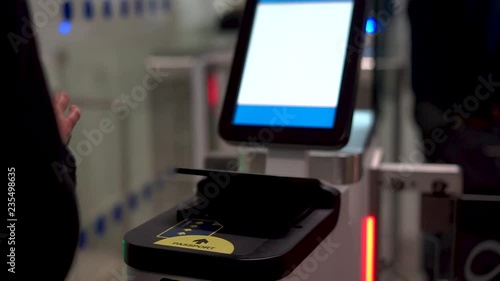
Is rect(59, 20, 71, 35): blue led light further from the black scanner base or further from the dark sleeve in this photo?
the dark sleeve

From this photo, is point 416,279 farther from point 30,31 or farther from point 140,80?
point 30,31

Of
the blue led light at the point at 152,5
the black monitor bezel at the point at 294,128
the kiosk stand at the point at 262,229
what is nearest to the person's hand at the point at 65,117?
the kiosk stand at the point at 262,229

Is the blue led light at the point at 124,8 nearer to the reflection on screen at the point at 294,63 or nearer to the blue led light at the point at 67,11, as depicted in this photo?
the blue led light at the point at 67,11

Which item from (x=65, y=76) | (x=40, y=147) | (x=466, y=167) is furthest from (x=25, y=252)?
(x=65, y=76)

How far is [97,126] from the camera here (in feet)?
9.53

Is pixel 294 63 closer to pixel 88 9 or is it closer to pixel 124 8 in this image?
pixel 88 9

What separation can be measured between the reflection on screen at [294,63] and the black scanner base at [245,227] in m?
0.18

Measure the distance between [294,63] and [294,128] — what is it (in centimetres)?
14

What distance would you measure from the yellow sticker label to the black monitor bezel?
31cm

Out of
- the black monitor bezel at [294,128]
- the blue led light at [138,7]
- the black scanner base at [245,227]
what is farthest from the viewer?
the blue led light at [138,7]

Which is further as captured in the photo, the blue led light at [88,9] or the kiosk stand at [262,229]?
the blue led light at [88,9]

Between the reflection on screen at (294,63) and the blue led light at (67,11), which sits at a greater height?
the blue led light at (67,11)

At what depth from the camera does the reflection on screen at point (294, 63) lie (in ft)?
3.83

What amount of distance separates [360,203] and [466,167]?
0.66 metres
